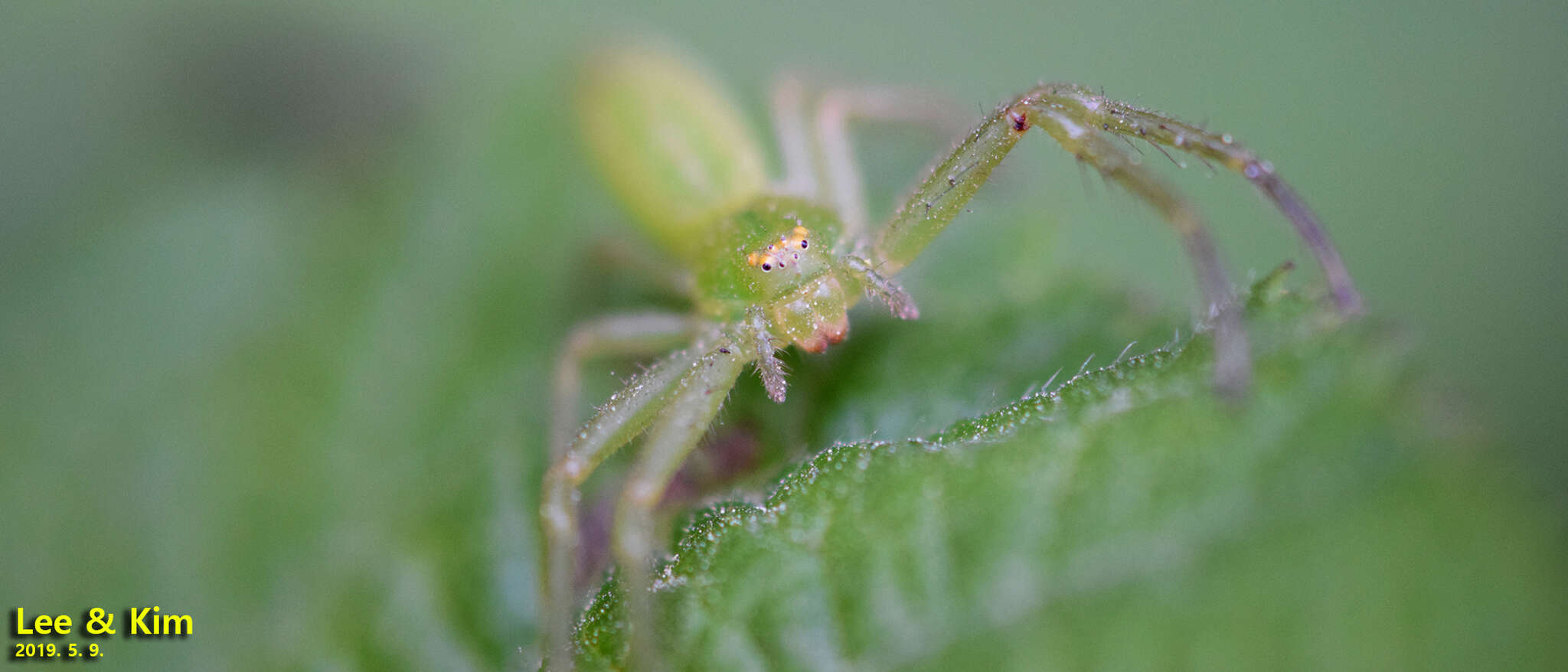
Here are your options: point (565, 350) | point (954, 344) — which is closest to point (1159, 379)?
point (954, 344)

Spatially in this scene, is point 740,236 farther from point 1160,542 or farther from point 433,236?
point 1160,542

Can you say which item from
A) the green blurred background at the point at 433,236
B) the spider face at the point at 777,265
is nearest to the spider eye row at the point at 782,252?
the spider face at the point at 777,265

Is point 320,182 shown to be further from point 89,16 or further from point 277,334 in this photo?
point 89,16

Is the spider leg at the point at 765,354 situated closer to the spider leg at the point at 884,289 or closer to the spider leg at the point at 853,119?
the spider leg at the point at 884,289

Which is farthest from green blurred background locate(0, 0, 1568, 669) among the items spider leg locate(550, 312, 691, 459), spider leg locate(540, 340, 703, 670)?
spider leg locate(540, 340, 703, 670)

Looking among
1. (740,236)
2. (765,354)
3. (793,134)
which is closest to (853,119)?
(793,134)
